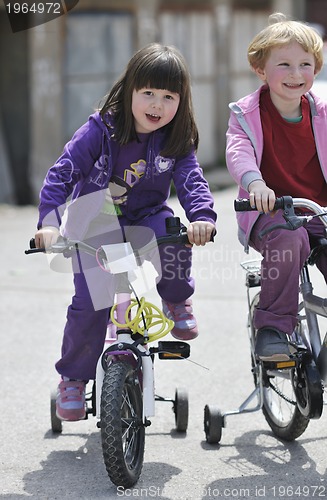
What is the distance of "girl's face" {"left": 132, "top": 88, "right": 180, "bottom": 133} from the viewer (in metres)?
3.93

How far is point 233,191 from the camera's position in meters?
11.4

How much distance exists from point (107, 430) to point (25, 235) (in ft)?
19.6

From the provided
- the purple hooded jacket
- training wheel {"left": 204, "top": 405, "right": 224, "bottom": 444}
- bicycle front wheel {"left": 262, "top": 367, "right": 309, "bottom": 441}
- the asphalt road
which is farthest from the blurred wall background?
training wheel {"left": 204, "top": 405, "right": 224, "bottom": 444}

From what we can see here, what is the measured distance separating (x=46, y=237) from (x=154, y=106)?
0.73 meters

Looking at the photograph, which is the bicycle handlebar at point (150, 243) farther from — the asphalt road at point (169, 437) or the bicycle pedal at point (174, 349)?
the asphalt road at point (169, 437)

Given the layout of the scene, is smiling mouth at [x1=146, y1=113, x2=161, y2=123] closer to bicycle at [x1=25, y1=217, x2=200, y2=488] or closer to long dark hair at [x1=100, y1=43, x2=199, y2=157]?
long dark hair at [x1=100, y1=43, x2=199, y2=157]

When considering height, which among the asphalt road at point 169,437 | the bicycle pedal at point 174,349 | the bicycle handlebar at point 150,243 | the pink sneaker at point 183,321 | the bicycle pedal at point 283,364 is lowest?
the asphalt road at point 169,437

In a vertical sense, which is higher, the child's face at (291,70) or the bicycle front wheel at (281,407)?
the child's face at (291,70)

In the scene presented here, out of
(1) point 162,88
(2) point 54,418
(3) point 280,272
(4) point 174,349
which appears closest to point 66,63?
(2) point 54,418

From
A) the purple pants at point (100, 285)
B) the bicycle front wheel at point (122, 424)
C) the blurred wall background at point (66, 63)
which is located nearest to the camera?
the bicycle front wheel at point (122, 424)

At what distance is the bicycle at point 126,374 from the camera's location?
3.58 m

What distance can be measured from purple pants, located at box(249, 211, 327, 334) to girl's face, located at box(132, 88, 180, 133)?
0.59 metres

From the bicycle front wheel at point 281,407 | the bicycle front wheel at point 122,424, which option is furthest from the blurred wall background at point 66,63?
the bicycle front wheel at point 122,424

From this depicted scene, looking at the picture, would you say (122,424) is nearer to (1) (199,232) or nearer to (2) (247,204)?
(1) (199,232)
